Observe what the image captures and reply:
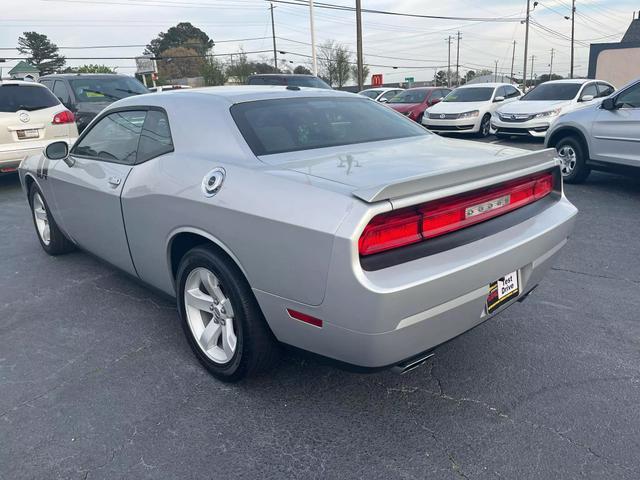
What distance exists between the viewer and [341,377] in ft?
9.43

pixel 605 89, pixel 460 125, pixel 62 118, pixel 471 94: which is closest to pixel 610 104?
pixel 460 125

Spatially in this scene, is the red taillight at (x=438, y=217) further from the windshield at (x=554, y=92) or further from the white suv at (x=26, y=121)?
the windshield at (x=554, y=92)

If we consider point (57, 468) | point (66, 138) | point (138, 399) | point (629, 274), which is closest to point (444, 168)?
point (138, 399)

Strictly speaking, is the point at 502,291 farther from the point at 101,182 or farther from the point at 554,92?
the point at 554,92

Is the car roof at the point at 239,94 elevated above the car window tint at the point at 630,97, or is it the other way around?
the car roof at the point at 239,94

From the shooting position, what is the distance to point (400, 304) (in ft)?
6.58

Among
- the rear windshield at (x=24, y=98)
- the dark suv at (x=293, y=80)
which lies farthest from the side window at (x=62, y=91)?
the dark suv at (x=293, y=80)

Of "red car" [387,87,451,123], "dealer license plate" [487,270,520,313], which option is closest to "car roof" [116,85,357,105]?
"dealer license plate" [487,270,520,313]

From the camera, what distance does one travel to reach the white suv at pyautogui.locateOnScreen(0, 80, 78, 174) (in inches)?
307

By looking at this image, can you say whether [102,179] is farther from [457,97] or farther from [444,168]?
[457,97]

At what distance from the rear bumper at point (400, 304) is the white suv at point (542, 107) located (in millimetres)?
9661

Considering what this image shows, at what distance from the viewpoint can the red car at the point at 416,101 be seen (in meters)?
15.7

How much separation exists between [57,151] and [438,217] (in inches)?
125

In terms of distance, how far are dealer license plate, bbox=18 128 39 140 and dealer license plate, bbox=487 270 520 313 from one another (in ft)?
25.8
